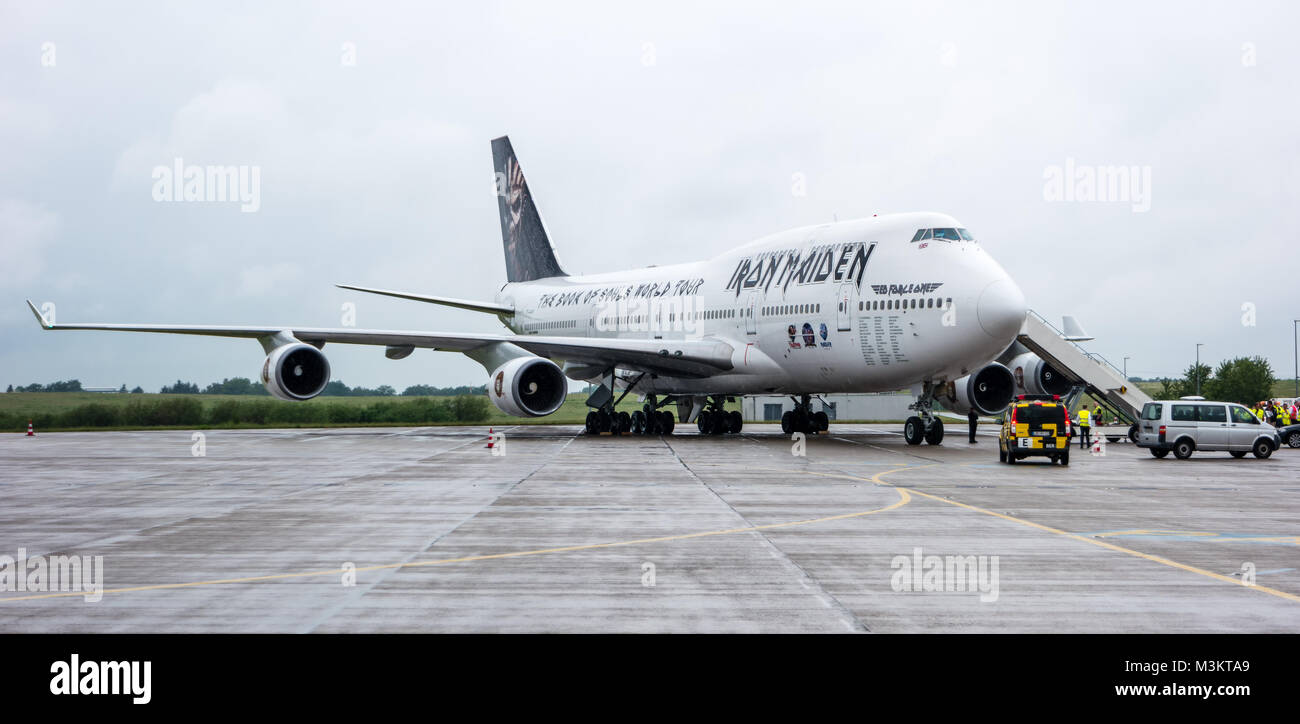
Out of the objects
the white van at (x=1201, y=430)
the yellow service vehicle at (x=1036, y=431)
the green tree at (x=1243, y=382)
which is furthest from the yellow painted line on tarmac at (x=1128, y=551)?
the green tree at (x=1243, y=382)

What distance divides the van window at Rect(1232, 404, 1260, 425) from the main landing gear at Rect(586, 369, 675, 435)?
1751 cm

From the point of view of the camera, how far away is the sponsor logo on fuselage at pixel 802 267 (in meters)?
29.2

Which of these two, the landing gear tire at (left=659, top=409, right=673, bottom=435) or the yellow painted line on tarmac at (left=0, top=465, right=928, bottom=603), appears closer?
the yellow painted line on tarmac at (left=0, top=465, right=928, bottom=603)

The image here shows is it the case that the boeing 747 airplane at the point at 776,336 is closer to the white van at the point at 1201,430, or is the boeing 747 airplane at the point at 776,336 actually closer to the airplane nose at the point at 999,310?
the airplane nose at the point at 999,310

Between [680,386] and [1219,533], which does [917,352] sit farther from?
[1219,533]

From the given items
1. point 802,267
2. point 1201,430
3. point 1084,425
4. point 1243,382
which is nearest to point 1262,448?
point 1201,430

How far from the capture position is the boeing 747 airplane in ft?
88.6

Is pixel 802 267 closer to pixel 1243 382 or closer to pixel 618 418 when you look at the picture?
pixel 618 418

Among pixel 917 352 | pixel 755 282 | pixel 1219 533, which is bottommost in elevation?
pixel 1219 533

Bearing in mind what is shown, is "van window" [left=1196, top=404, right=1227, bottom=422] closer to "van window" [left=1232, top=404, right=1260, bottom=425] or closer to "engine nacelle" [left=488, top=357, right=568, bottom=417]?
"van window" [left=1232, top=404, right=1260, bottom=425]

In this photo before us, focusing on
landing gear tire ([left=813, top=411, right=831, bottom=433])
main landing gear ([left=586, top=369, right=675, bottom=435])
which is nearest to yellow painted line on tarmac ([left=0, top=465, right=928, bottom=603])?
main landing gear ([left=586, top=369, right=675, bottom=435])
